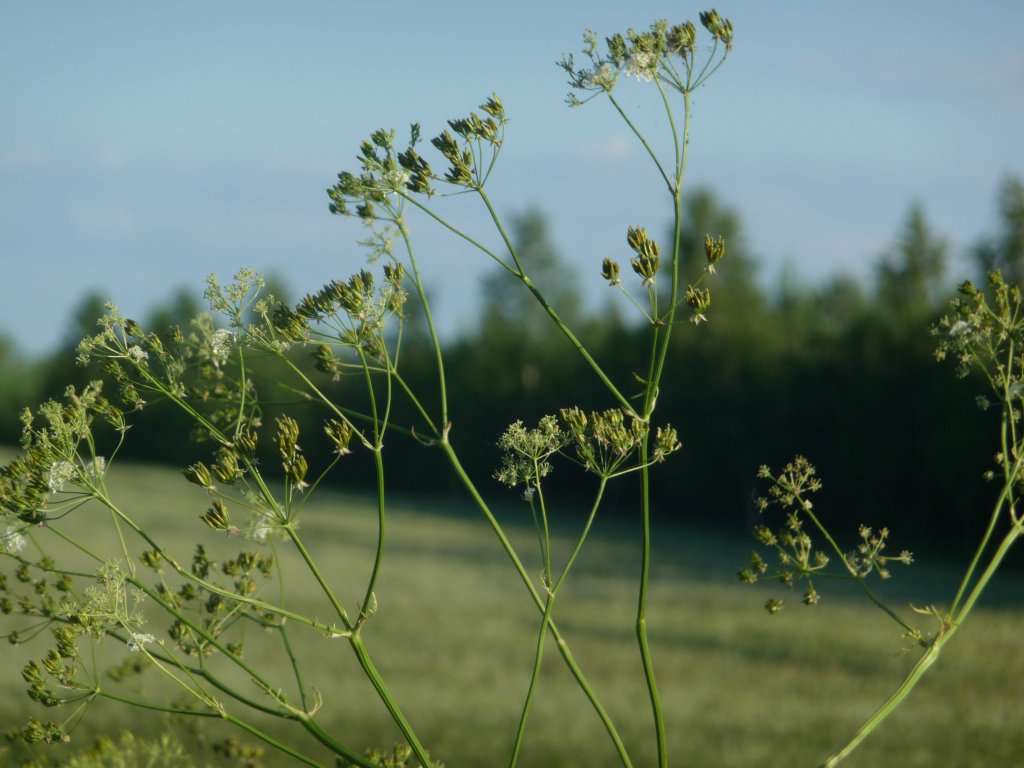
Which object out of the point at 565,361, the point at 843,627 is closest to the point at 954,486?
the point at 843,627

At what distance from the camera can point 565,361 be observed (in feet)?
111

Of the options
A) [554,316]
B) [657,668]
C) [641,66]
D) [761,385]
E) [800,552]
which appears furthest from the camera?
[761,385]

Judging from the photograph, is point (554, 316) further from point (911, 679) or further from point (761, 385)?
point (761, 385)

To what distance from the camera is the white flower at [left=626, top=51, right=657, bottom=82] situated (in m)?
2.06

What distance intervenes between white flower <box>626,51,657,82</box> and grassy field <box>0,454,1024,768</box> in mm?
5792

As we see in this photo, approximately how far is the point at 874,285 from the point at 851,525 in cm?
1436

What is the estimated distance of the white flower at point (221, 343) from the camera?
2.07m

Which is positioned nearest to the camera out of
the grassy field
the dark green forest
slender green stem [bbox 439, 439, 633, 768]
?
slender green stem [bbox 439, 439, 633, 768]

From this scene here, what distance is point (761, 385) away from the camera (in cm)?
2747

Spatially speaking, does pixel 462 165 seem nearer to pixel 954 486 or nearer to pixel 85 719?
pixel 85 719

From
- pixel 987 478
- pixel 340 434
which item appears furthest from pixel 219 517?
pixel 987 478

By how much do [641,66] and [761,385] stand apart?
26.1m

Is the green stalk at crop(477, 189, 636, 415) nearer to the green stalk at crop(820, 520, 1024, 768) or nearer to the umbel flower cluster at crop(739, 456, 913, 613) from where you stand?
the umbel flower cluster at crop(739, 456, 913, 613)

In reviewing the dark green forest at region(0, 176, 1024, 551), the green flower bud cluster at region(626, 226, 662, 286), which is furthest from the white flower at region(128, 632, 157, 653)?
the dark green forest at region(0, 176, 1024, 551)
